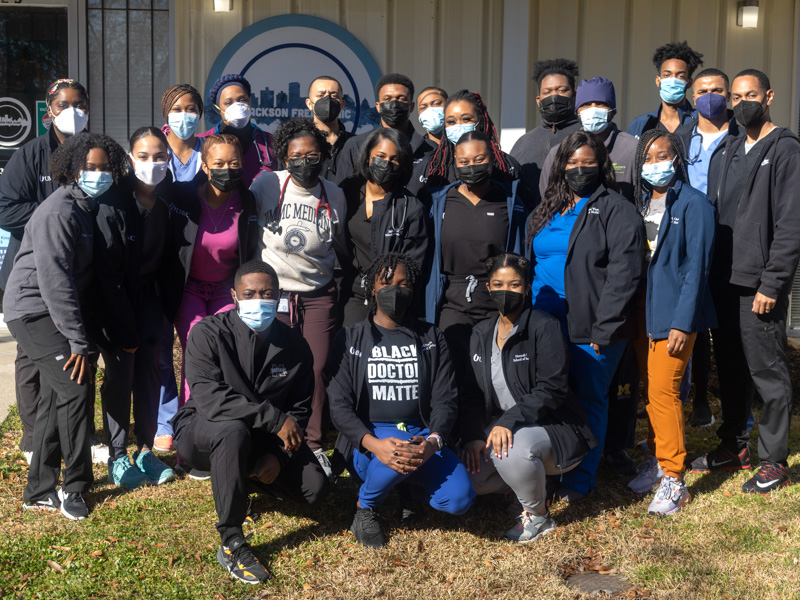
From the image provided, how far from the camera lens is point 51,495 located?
14.8 ft

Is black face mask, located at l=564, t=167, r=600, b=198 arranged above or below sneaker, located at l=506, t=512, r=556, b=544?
above

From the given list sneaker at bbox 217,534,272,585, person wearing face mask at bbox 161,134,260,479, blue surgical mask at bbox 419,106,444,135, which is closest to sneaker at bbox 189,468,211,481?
person wearing face mask at bbox 161,134,260,479

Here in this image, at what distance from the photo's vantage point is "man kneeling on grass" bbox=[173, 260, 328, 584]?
13.0 feet

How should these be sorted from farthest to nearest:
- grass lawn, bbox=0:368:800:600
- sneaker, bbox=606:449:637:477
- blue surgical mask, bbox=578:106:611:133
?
blue surgical mask, bbox=578:106:611:133 → sneaker, bbox=606:449:637:477 → grass lawn, bbox=0:368:800:600

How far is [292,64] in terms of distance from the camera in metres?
7.68

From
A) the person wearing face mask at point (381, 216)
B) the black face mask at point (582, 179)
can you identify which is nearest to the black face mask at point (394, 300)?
Result: the person wearing face mask at point (381, 216)

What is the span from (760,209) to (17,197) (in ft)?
13.8

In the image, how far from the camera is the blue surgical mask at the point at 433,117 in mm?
5605

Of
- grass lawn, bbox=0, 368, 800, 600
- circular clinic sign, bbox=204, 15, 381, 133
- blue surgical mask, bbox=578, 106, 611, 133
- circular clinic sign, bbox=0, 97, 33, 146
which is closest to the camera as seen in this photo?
grass lawn, bbox=0, 368, 800, 600

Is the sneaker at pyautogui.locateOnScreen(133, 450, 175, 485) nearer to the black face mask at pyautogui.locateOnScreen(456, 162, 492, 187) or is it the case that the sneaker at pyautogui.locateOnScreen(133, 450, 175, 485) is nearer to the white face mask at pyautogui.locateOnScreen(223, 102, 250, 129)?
the white face mask at pyautogui.locateOnScreen(223, 102, 250, 129)

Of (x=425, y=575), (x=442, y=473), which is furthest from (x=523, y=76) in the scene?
(x=425, y=575)

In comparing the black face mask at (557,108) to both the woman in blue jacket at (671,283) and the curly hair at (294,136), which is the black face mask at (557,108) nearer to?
the woman in blue jacket at (671,283)

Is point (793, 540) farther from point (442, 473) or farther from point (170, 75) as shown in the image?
point (170, 75)

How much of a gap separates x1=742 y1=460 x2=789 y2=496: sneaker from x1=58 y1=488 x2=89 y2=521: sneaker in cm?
356
